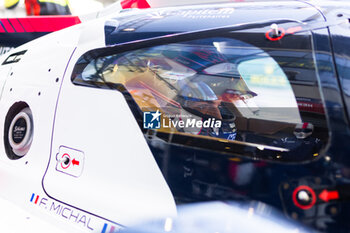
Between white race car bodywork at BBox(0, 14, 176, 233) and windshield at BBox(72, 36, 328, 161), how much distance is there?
0.25ft

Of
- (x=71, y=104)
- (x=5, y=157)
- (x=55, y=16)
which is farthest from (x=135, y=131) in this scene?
(x=55, y=16)

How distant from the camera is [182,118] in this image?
44.8 inches

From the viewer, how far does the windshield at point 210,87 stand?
0.96m

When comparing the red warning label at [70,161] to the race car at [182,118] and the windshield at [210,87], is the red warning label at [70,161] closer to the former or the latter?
the race car at [182,118]

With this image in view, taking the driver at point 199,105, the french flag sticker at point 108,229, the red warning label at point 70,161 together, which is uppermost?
the driver at point 199,105

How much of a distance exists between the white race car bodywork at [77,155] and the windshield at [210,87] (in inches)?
3.0

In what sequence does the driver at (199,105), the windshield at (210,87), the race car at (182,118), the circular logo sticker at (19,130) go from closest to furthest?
the race car at (182,118) < the windshield at (210,87) < the driver at (199,105) < the circular logo sticker at (19,130)

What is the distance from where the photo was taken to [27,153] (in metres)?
1.38

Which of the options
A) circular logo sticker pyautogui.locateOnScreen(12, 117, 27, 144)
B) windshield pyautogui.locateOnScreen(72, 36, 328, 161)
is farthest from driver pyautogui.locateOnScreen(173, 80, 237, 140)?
circular logo sticker pyautogui.locateOnScreen(12, 117, 27, 144)

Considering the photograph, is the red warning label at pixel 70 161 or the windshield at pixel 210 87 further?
the red warning label at pixel 70 161

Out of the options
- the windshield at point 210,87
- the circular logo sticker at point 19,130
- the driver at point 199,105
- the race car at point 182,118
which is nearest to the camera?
the race car at point 182,118

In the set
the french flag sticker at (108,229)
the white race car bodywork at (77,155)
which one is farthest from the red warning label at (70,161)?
the french flag sticker at (108,229)

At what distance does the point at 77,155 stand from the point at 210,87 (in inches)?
23.6

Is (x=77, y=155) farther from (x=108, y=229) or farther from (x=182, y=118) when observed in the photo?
(x=182, y=118)
